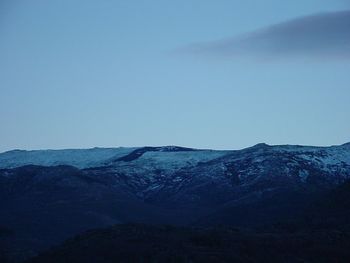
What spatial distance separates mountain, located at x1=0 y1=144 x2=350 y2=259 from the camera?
90.4 metres

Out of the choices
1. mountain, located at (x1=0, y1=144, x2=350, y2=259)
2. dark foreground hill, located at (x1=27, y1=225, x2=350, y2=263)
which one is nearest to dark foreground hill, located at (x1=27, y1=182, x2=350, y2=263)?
dark foreground hill, located at (x1=27, y1=225, x2=350, y2=263)

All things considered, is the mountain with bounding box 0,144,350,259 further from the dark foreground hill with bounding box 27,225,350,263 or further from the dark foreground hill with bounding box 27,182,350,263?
the dark foreground hill with bounding box 27,225,350,263

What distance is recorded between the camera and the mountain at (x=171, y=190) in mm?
90375

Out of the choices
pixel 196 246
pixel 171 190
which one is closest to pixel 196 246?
pixel 196 246

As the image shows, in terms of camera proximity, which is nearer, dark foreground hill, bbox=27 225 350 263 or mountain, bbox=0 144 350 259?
dark foreground hill, bbox=27 225 350 263

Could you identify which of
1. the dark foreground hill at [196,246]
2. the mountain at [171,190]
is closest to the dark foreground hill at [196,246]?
the dark foreground hill at [196,246]

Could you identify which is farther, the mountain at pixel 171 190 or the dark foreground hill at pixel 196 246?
the mountain at pixel 171 190

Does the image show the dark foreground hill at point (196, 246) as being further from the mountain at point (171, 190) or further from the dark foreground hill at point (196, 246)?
the mountain at point (171, 190)

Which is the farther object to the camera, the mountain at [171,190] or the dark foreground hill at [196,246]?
the mountain at [171,190]

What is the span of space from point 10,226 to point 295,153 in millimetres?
61520

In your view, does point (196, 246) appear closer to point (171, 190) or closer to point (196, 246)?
point (196, 246)

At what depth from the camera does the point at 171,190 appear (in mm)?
122938

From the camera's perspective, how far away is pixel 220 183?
121562mm

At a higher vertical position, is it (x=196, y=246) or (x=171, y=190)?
(x=171, y=190)
